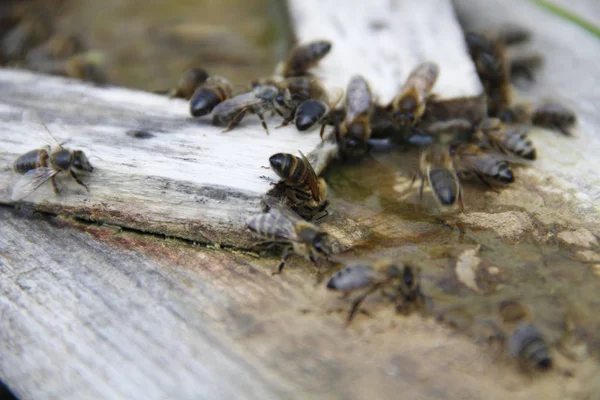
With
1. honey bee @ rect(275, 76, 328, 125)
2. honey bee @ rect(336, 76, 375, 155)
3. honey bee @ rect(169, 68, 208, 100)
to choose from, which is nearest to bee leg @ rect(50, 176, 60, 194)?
honey bee @ rect(169, 68, 208, 100)

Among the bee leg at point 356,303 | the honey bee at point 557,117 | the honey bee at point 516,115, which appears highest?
the bee leg at point 356,303

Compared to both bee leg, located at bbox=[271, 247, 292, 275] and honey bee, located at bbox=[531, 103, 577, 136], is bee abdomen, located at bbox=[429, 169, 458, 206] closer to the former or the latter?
bee leg, located at bbox=[271, 247, 292, 275]

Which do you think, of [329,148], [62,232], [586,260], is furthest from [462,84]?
[62,232]

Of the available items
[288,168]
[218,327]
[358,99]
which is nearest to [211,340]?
[218,327]

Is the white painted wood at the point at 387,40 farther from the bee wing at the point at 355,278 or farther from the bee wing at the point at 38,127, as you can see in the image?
the bee wing at the point at 38,127

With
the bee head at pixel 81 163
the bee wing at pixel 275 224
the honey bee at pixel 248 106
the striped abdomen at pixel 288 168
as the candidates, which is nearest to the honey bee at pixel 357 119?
the honey bee at pixel 248 106

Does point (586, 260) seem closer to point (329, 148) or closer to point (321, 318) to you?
point (321, 318)

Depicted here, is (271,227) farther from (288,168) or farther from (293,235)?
(288,168)
